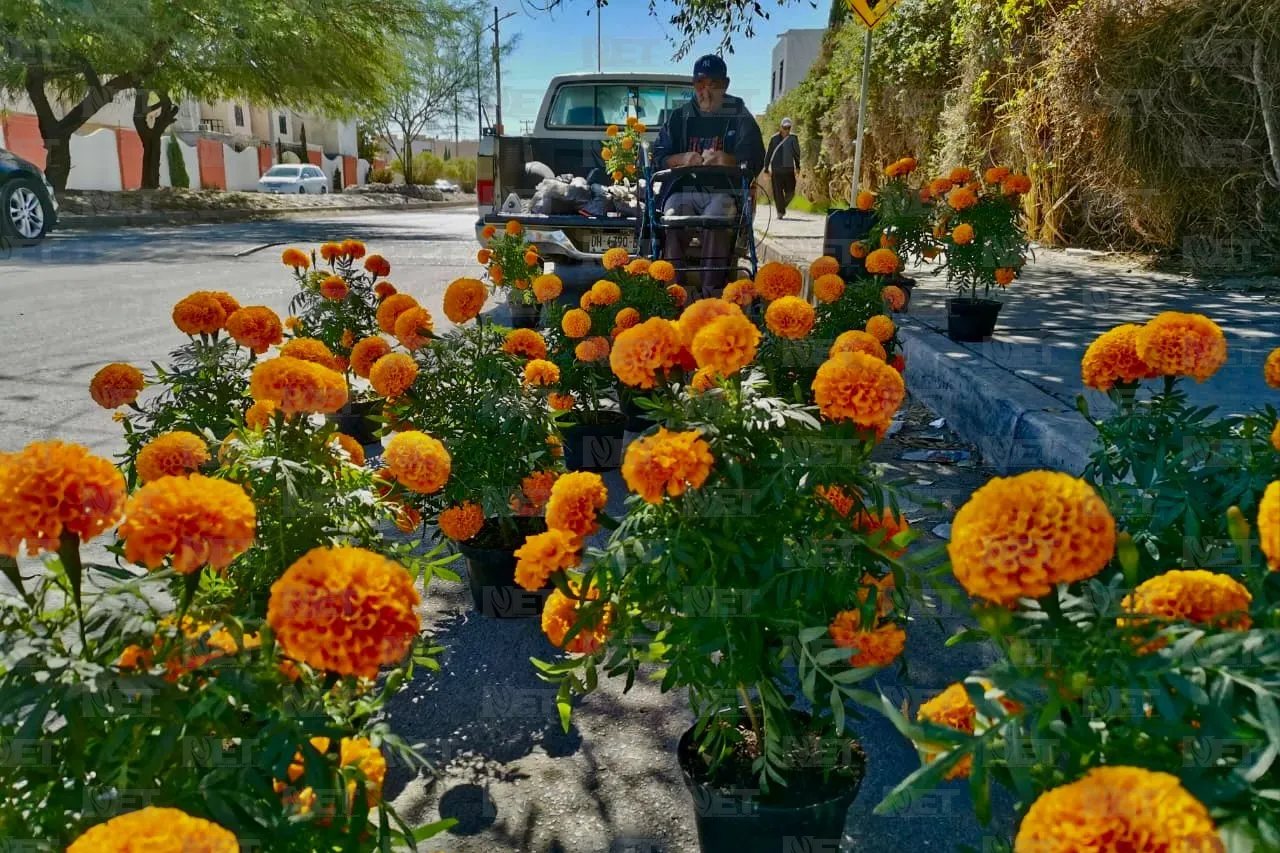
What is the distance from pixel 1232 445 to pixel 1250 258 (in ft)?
26.7

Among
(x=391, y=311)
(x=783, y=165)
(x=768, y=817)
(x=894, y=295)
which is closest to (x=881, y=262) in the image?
(x=894, y=295)

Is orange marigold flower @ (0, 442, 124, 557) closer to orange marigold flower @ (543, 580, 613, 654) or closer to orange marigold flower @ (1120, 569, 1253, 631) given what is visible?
orange marigold flower @ (543, 580, 613, 654)

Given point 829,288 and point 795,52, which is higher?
point 795,52

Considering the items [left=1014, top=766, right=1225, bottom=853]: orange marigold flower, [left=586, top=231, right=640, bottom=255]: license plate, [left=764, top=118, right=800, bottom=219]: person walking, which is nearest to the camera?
[left=1014, top=766, right=1225, bottom=853]: orange marigold flower

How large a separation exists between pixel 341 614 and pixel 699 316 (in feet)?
4.00

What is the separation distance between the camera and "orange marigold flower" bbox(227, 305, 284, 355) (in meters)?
2.61

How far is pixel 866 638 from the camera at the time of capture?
72.7 inches

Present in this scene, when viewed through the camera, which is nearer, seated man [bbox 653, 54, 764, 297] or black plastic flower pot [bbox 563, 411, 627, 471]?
black plastic flower pot [bbox 563, 411, 627, 471]

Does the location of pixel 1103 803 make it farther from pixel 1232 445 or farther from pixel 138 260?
pixel 138 260

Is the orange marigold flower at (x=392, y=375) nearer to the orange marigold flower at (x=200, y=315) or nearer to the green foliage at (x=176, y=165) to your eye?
the orange marigold flower at (x=200, y=315)

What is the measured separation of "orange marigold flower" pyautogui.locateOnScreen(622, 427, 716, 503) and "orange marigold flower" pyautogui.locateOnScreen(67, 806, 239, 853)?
855mm

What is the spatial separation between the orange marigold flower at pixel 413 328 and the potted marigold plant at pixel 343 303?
109 centimetres

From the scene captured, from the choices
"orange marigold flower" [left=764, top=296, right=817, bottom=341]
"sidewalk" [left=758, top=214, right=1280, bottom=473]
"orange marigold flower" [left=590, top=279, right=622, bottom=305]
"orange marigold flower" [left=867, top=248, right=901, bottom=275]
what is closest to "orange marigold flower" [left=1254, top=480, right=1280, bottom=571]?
"orange marigold flower" [left=764, top=296, right=817, bottom=341]

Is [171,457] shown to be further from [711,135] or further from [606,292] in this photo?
[711,135]
